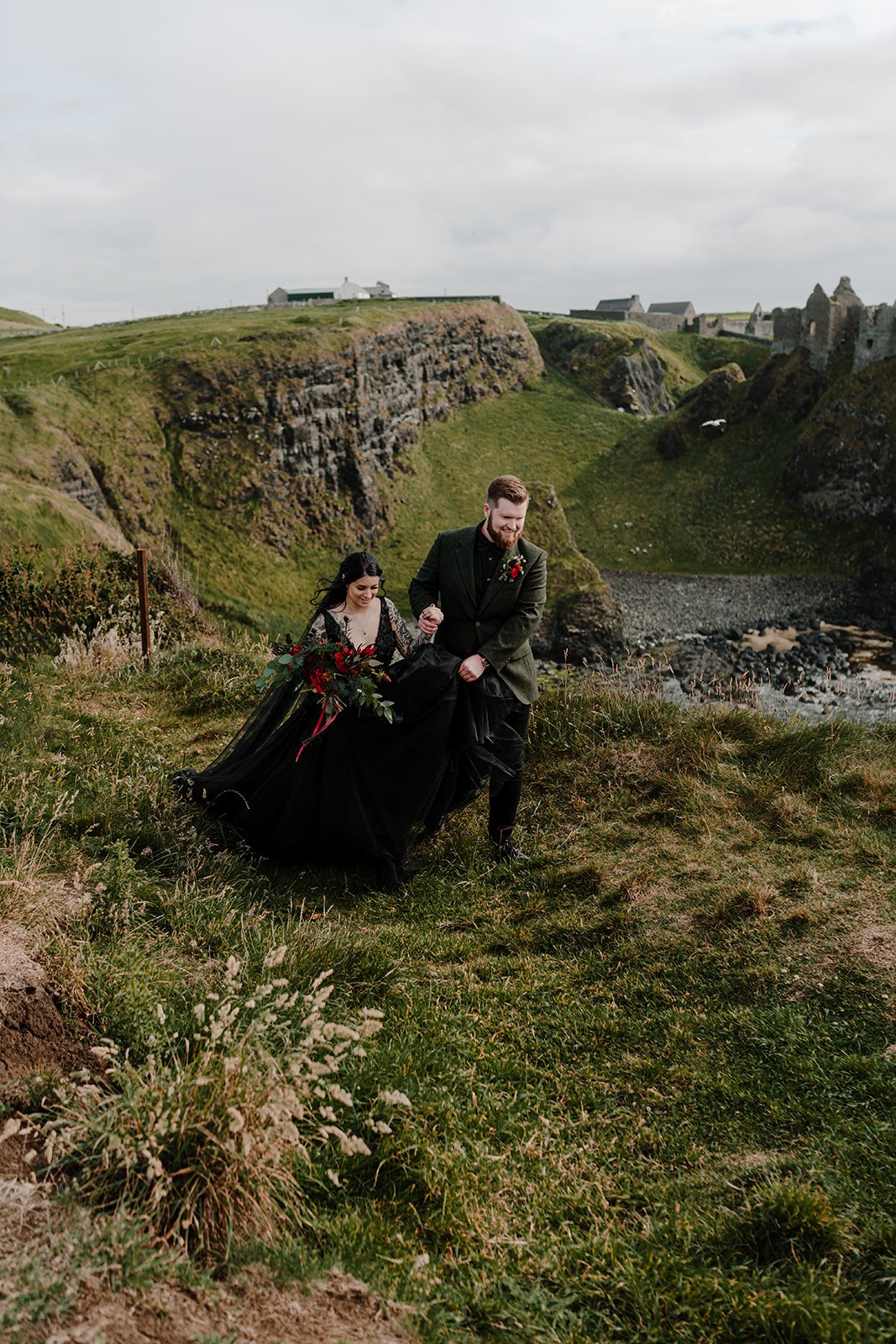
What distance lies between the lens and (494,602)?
22.9 feet

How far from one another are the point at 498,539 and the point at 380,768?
1873 mm

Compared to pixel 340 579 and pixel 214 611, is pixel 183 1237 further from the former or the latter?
pixel 214 611

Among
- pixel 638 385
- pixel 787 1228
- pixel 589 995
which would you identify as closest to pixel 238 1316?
pixel 787 1228

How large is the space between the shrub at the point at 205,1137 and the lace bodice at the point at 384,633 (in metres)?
3.79

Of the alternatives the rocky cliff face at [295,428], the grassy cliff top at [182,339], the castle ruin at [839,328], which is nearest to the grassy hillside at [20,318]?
the grassy cliff top at [182,339]

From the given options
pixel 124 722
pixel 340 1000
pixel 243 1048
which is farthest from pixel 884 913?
pixel 124 722

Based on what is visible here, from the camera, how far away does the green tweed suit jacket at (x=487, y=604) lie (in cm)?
690

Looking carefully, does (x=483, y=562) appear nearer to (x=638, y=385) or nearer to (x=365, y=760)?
(x=365, y=760)

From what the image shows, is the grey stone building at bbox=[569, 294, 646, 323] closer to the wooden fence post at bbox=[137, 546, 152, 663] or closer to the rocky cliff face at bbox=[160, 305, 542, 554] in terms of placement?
the rocky cliff face at bbox=[160, 305, 542, 554]

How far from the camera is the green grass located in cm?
329

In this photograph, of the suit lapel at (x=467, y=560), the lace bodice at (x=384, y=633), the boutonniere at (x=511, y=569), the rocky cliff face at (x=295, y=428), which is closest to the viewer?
the boutonniere at (x=511, y=569)

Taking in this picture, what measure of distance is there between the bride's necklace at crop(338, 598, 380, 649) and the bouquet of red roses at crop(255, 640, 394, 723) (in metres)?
0.20

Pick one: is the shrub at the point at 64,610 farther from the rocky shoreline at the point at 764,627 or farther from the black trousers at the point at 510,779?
the rocky shoreline at the point at 764,627

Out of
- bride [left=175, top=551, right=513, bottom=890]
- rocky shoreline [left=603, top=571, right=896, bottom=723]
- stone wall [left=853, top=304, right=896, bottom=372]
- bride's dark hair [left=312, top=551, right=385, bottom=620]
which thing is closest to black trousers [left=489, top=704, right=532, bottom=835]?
bride [left=175, top=551, right=513, bottom=890]
